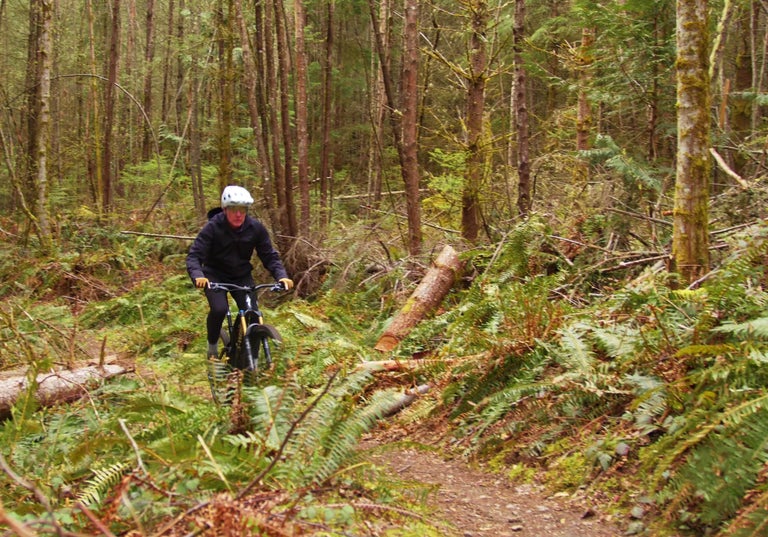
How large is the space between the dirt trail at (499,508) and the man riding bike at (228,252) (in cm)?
284

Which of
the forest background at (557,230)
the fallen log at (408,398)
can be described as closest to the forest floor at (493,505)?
the forest background at (557,230)

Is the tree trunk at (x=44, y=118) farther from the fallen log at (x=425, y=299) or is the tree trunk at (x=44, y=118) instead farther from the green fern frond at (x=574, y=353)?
the green fern frond at (x=574, y=353)

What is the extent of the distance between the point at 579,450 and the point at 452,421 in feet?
4.67

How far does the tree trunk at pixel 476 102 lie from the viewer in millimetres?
10414

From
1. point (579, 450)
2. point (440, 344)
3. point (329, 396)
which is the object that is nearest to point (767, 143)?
point (440, 344)

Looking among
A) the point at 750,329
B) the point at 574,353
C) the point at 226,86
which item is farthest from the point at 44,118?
the point at 750,329

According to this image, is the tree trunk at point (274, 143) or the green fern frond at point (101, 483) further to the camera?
the tree trunk at point (274, 143)

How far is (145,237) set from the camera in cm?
1719

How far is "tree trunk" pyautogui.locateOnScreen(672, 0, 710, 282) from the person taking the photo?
18.4ft

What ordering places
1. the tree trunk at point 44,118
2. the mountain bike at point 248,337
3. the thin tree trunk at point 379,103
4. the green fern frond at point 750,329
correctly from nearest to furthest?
the green fern frond at point 750,329 → the mountain bike at point 248,337 → the tree trunk at point 44,118 → the thin tree trunk at point 379,103

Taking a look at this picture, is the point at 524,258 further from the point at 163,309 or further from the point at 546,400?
the point at 163,309

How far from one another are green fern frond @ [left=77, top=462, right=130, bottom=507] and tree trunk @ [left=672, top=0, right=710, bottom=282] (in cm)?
521

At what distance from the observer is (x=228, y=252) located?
6.82 meters

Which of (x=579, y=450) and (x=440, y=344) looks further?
(x=440, y=344)
